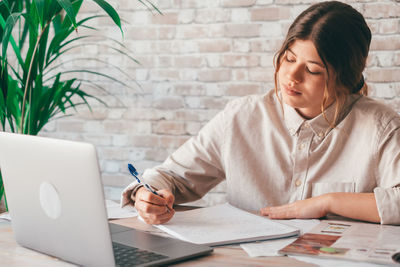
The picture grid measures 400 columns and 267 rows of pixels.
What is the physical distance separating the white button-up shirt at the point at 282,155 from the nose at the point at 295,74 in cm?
16

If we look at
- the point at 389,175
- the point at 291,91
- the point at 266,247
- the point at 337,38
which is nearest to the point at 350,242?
the point at 266,247

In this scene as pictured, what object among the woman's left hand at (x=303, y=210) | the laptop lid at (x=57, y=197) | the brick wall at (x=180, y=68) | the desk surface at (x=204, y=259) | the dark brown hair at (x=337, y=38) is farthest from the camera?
the brick wall at (x=180, y=68)

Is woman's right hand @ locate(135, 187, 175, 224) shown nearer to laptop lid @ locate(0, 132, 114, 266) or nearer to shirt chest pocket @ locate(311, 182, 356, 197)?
laptop lid @ locate(0, 132, 114, 266)

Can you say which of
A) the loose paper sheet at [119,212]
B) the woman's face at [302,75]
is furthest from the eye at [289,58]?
the loose paper sheet at [119,212]

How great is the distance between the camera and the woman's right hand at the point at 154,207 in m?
1.35

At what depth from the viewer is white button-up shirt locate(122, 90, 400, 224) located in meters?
1.63

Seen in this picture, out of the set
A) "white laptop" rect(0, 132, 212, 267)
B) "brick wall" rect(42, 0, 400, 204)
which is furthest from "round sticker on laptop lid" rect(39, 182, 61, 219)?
"brick wall" rect(42, 0, 400, 204)

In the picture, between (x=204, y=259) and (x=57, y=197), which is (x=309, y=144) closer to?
(x=204, y=259)

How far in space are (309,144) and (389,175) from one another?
26cm

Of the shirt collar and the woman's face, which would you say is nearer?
the woman's face

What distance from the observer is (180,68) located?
276cm

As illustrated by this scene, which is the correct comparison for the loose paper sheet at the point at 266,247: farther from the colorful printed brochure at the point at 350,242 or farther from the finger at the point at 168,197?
the finger at the point at 168,197

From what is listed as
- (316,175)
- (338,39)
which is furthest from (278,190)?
(338,39)

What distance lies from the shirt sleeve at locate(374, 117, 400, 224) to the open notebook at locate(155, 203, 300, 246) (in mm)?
318
